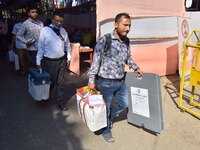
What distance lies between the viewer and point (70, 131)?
391cm

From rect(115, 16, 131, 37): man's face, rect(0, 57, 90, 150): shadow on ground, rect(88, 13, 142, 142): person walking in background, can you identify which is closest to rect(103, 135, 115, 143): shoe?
rect(88, 13, 142, 142): person walking in background

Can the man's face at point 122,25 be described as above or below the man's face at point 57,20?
below

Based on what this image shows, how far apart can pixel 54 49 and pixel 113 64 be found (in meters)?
1.32

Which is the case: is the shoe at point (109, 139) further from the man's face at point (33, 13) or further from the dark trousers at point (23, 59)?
the dark trousers at point (23, 59)

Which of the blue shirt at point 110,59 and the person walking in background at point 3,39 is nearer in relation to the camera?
the blue shirt at point 110,59

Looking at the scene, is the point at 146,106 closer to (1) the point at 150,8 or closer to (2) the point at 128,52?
(2) the point at 128,52

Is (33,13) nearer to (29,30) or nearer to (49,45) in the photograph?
(29,30)

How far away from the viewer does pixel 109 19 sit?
19.2ft

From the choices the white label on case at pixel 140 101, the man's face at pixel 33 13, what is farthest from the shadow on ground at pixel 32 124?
the man's face at pixel 33 13

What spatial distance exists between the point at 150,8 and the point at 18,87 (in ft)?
12.5

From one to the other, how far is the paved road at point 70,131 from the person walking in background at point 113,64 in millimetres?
317

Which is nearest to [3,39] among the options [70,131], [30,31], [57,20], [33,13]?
[30,31]

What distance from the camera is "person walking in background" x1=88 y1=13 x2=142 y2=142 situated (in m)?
3.12

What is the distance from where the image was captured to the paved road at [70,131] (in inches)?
138
